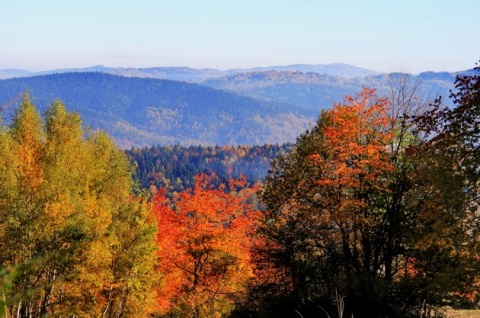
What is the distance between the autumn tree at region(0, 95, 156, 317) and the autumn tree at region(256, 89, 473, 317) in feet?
25.5

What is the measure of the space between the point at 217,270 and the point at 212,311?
339 centimetres

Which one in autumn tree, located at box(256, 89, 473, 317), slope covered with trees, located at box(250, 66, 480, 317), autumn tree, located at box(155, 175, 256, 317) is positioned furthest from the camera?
autumn tree, located at box(155, 175, 256, 317)

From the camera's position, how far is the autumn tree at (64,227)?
21.7 m

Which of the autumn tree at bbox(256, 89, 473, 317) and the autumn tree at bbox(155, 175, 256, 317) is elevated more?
the autumn tree at bbox(256, 89, 473, 317)

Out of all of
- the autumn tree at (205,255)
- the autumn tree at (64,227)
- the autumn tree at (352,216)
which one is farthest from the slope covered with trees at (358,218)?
the autumn tree at (64,227)

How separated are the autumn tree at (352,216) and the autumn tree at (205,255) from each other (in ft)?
25.5

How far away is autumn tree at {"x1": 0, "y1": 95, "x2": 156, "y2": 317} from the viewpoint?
21.7 meters

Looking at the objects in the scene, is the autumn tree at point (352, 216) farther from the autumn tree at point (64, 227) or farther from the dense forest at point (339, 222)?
the autumn tree at point (64, 227)

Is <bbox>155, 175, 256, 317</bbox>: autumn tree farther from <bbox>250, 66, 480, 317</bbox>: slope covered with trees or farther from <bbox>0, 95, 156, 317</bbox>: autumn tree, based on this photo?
<bbox>250, 66, 480, 317</bbox>: slope covered with trees

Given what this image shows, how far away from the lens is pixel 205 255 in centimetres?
3553

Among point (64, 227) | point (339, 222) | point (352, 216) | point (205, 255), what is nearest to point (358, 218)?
point (352, 216)

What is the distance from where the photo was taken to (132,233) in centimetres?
2931

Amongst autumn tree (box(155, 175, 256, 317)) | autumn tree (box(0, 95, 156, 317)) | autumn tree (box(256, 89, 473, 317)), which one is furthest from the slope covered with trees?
autumn tree (box(0, 95, 156, 317))

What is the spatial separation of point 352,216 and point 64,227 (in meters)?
12.5
